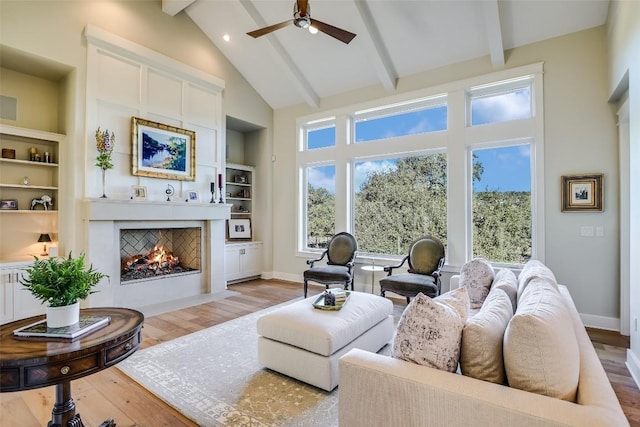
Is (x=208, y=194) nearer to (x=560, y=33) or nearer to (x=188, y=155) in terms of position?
(x=188, y=155)

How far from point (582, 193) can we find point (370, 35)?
3.29m

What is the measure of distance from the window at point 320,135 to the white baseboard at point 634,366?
463 cm

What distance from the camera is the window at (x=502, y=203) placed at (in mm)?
4293

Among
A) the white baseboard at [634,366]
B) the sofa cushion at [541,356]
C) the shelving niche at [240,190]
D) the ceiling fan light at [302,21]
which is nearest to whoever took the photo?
the sofa cushion at [541,356]

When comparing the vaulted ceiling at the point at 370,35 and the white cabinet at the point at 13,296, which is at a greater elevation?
the vaulted ceiling at the point at 370,35

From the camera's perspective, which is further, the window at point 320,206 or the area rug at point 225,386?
the window at point 320,206

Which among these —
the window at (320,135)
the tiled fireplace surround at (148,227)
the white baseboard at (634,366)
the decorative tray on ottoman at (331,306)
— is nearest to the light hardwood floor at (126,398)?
the white baseboard at (634,366)

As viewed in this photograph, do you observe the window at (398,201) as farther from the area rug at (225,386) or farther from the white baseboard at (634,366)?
the area rug at (225,386)

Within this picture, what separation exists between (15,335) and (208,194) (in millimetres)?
3954

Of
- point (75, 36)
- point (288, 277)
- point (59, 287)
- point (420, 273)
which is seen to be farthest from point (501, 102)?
point (75, 36)

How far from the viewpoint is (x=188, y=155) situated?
17.1 feet

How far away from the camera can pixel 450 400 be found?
48.1 inches

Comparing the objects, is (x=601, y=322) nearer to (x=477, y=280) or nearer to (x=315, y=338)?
(x=477, y=280)

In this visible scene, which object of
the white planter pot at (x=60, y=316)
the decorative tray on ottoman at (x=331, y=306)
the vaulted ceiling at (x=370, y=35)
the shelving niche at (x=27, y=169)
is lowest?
the decorative tray on ottoman at (x=331, y=306)
